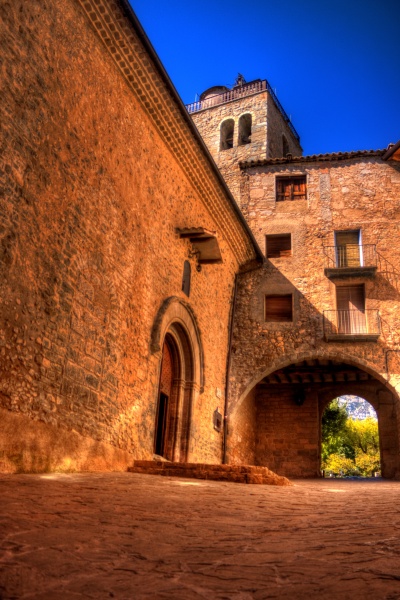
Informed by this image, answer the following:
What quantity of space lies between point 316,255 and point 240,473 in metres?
9.98

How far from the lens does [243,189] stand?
60.2 ft

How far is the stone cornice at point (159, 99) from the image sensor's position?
8.41 metres

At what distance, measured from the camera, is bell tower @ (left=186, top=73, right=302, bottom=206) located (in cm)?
2511

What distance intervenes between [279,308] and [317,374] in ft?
10.3

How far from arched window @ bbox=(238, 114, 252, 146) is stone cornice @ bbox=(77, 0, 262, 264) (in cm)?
1258

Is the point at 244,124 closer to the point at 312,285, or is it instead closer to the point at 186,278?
the point at 312,285

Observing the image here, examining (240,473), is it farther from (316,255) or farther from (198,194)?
(316,255)

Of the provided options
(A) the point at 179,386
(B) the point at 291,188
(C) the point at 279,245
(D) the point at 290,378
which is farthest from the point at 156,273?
(D) the point at 290,378

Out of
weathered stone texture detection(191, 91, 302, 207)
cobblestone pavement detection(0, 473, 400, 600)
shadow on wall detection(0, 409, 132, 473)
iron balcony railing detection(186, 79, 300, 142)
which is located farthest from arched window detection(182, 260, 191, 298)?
iron balcony railing detection(186, 79, 300, 142)

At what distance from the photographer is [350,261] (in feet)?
53.9

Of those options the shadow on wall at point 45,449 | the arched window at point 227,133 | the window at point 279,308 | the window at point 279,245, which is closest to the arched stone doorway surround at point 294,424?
the window at point 279,308

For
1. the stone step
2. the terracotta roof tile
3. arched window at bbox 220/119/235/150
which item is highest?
arched window at bbox 220/119/235/150

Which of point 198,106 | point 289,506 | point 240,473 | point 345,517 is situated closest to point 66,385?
point 240,473

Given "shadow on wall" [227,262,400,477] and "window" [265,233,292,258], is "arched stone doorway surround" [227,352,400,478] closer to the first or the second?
"shadow on wall" [227,262,400,477]
